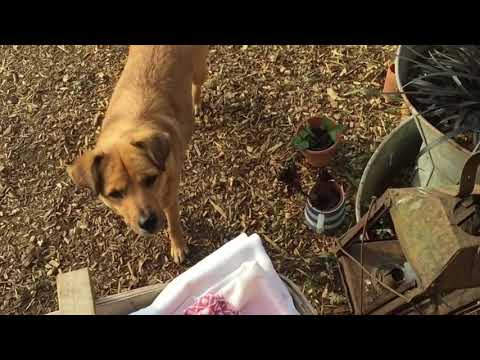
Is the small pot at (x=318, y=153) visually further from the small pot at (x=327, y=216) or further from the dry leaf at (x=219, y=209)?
the dry leaf at (x=219, y=209)

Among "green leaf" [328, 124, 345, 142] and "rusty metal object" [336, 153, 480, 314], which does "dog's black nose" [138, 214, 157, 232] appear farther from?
"green leaf" [328, 124, 345, 142]

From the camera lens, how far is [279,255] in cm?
372

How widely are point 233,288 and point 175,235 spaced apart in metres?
1.43

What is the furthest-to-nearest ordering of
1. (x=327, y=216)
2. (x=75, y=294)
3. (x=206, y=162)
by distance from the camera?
(x=206, y=162), (x=327, y=216), (x=75, y=294)

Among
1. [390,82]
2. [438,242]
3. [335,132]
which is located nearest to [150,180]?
[335,132]

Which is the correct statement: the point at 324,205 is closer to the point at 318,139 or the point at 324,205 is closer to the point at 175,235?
the point at 318,139

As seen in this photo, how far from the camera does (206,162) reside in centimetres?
427

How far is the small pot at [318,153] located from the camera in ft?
12.4

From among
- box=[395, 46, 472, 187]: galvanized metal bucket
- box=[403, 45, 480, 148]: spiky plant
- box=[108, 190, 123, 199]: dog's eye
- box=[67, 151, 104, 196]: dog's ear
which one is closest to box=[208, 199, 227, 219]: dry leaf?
box=[108, 190, 123, 199]: dog's eye

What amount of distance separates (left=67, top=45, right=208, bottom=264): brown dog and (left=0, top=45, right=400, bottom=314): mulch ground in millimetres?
404

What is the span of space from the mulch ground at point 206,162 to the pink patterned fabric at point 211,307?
4.47 feet

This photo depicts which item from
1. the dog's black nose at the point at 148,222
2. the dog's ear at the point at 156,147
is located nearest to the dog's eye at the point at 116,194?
the dog's black nose at the point at 148,222
